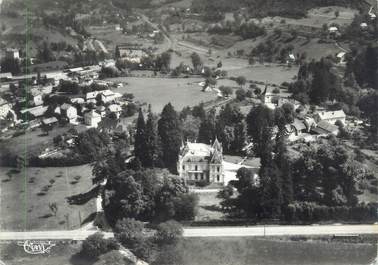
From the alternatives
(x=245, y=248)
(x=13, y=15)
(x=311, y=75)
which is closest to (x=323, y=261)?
(x=245, y=248)

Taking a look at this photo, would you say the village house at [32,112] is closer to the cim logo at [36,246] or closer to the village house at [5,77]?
the village house at [5,77]

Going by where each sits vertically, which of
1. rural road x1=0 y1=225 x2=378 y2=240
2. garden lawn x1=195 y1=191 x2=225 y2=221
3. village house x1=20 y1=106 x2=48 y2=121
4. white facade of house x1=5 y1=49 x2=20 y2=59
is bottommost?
rural road x1=0 y1=225 x2=378 y2=240

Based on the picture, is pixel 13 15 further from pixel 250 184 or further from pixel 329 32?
pixel 329 32

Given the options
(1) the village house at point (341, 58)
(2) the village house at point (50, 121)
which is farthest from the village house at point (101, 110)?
(1) the village house at point (341, 58)

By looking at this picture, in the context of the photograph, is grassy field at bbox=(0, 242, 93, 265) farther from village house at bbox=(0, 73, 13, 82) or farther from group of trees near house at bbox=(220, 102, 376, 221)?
village house at bbox=(0, 73, 13, 82)

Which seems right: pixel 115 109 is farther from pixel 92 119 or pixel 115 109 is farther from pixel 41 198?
pixel 41 198

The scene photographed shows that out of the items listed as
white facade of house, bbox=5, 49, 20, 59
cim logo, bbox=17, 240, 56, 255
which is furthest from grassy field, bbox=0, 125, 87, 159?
white facade of house, bbox=5, 49, 20, 59
